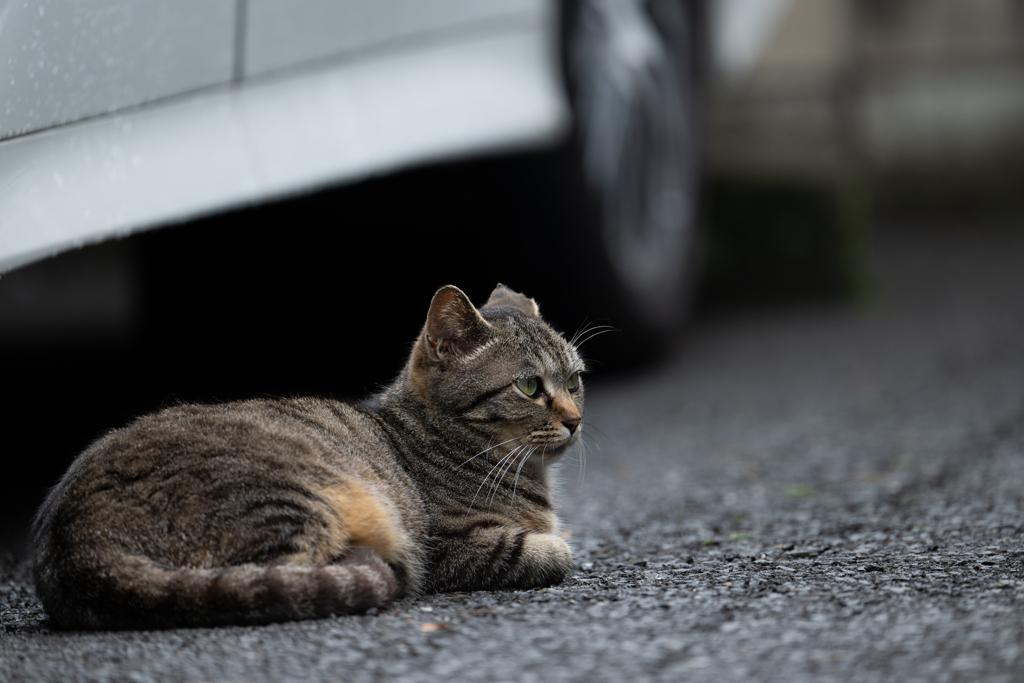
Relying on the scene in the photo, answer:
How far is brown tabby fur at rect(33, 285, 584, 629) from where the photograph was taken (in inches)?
83.7

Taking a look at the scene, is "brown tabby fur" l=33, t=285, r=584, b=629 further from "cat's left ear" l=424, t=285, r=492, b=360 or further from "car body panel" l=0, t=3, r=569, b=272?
"car body panel" l=0, t=3, r=569, b=272

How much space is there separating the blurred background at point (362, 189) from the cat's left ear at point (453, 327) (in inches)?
26.8

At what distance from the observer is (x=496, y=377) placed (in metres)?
2.76

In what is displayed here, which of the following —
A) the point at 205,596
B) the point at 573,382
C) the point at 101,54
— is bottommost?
the point at 205,596

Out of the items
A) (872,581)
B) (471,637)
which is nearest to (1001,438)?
(872,581)

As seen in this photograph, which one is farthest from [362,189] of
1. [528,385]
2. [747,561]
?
[747,561]

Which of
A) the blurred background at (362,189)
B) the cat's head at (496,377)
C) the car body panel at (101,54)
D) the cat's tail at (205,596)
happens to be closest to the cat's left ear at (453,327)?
the cat's head at (496,377)

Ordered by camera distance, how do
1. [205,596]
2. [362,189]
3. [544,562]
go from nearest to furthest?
[205,596] < [544,562] < [362,189]

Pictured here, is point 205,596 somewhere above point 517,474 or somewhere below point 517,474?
below

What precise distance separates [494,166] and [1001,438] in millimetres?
2188

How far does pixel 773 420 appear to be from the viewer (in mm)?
4660

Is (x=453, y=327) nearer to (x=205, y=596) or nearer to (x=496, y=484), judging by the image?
(x=496, y=484)

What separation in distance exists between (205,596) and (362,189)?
7.55 ft

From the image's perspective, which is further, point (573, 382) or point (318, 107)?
point (318, 107)
